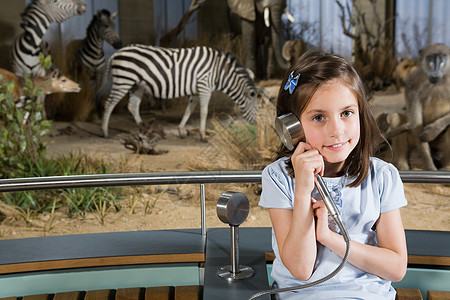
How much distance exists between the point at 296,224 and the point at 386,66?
744cm

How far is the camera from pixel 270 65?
26.3 ft

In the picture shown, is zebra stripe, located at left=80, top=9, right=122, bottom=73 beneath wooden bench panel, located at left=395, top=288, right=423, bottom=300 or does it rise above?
above

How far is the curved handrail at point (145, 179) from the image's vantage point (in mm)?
1588

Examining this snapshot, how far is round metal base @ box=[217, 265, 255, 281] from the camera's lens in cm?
132

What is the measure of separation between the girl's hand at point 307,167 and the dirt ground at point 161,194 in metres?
4.47

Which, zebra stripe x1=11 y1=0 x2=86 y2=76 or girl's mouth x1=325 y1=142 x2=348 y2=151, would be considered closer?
girl's mouth x1=325 y1=142 x2=348 y2=151

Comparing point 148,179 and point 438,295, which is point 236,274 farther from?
point 438,295

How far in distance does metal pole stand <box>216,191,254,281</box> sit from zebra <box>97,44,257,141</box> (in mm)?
6528

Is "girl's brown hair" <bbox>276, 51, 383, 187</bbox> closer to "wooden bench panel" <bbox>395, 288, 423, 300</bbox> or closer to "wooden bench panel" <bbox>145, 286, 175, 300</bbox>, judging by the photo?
"wooden bench panel" <bbox>395, 288, 423, 300</bbox>

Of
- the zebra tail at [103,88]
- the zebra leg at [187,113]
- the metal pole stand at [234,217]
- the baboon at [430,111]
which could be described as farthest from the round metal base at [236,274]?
the zebra tail at [103,88]

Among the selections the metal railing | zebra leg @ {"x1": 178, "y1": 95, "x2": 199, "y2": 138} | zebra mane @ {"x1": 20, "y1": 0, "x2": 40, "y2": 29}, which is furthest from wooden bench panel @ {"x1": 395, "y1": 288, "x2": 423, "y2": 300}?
zebra mane @ {"x1": 20, "y1": 0, "x2": 40, "y2": 29}

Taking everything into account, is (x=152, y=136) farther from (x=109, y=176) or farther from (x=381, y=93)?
(x=109, y=176)

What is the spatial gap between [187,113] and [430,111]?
3.83 m

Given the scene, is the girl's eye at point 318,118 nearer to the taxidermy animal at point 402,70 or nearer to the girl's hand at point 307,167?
the girl's hand at point 307,167
